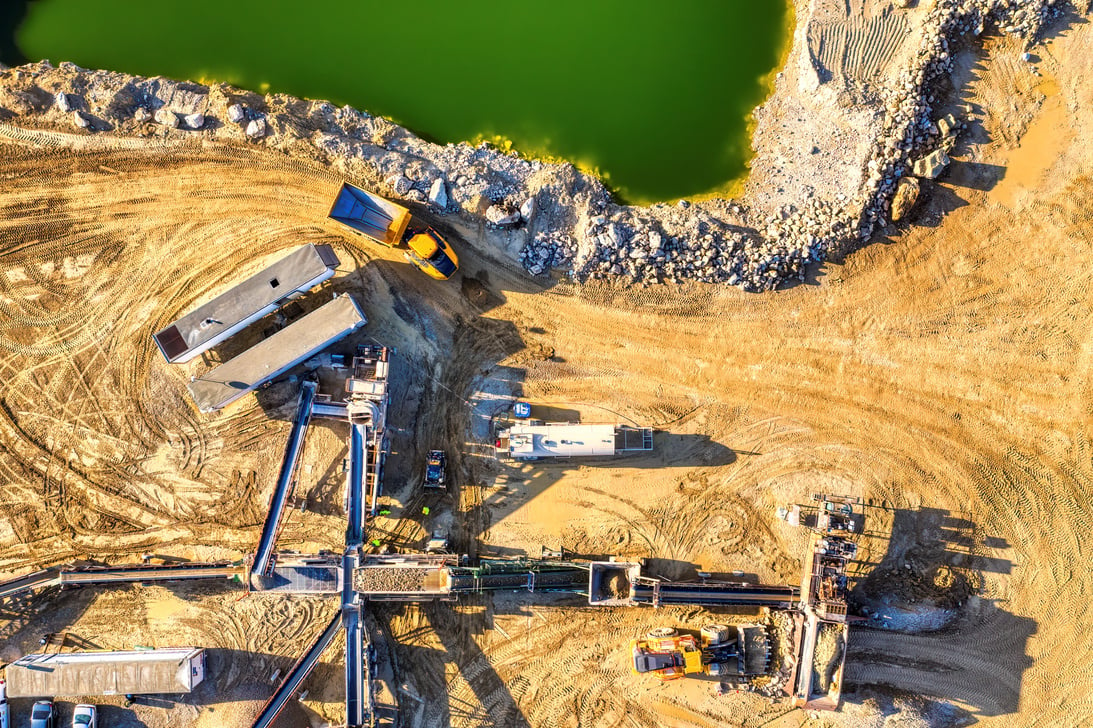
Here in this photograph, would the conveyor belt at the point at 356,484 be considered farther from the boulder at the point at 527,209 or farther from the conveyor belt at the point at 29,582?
the conveyor belt at the point at 29,582

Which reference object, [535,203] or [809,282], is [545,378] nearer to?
[535,203]

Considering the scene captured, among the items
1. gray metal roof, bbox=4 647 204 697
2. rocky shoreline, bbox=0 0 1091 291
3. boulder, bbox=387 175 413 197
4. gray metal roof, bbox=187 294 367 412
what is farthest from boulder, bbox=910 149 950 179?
gray metal roof, bbox=4 647 204 697

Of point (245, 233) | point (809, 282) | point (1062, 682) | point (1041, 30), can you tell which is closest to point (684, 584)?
point (809, 282)

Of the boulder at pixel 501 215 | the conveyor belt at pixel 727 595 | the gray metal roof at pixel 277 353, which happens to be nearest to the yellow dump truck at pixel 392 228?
the boulder at pixel 501 215

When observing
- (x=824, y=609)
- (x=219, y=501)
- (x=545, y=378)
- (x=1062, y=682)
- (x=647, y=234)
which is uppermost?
(x=647, y=234)

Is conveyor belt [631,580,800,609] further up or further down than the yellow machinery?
further up

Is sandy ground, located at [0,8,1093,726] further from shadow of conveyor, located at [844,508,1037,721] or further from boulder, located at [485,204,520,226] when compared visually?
boulder, located at [485,204,520,226]

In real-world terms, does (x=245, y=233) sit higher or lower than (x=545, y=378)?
higher
